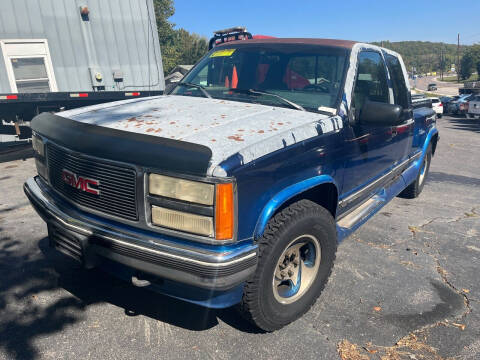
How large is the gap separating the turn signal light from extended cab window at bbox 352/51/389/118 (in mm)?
1573

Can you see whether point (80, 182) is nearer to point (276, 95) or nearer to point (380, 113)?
point (276, 95)

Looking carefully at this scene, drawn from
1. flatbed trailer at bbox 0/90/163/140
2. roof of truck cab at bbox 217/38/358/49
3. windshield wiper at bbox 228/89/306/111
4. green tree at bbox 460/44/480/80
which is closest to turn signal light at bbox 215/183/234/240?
windshield wiper at bbox 228/89/306/111

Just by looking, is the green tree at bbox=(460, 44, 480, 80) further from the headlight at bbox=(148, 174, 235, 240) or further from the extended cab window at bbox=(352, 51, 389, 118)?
the headlight at bbox=(148, 174, 235, 240)

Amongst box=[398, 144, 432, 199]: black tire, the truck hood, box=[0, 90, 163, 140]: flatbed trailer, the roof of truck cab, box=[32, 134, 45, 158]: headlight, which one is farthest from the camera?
box=[0, 90, 163, 140]: flatbed trailer

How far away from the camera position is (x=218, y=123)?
2.39 meters

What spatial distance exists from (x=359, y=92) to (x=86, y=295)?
279cm

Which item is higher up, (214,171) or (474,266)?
(214,171)

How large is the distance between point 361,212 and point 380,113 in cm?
106

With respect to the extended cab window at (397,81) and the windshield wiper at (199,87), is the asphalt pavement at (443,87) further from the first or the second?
the windshield wiper at (199,87)

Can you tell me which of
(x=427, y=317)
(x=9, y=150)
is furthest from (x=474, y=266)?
(x=9, y=150)

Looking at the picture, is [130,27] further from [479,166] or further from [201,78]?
[479,166]

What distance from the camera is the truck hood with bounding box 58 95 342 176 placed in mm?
2055

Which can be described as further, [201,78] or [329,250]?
[201,78]

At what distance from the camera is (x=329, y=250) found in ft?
9.04
